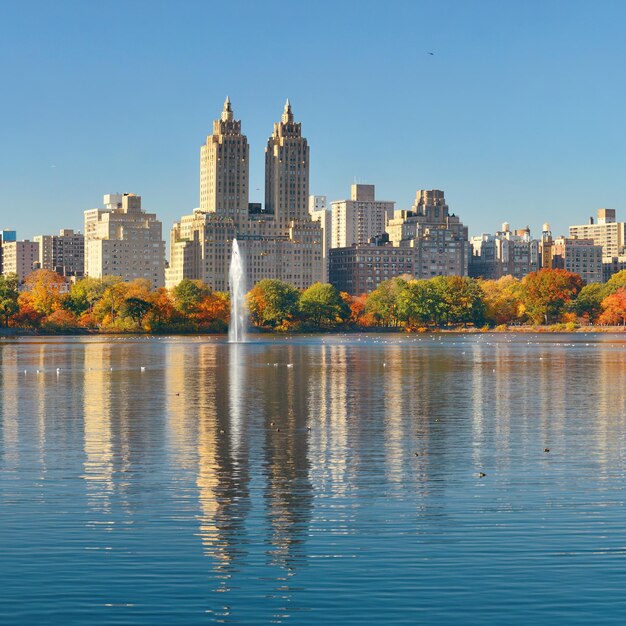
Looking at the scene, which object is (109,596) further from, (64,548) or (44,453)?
(44,453)

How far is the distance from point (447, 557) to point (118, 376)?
6492cm

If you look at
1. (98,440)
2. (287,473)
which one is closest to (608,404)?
(98,440)

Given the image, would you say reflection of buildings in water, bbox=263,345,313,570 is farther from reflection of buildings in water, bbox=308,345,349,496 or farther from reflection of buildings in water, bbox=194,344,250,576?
reflection of buildings in water, bbox=194,344,250,576

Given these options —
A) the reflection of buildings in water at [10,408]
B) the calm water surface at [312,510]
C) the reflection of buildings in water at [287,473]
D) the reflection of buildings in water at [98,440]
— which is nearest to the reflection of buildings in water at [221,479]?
the calm water surface at [312,510]

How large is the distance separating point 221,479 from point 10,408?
91.8 feet

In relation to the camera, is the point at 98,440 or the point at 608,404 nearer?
the point at 98,440

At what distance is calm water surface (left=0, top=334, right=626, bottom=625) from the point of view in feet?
82.1

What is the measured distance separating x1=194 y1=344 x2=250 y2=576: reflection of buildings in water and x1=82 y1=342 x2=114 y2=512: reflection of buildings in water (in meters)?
2.89

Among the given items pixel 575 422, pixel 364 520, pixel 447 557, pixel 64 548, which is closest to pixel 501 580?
pixel 447 557

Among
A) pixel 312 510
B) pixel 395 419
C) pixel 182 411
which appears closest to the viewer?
pixel 312 510

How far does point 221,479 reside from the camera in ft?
127

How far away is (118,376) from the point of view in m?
90.7

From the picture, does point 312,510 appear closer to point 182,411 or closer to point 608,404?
point 182,411

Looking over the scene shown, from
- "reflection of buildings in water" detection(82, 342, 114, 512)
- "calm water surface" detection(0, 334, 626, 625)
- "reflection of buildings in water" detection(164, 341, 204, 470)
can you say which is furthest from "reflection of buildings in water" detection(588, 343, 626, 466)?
"reflection of buildings in water" detection(82, 342, 114, 512)
